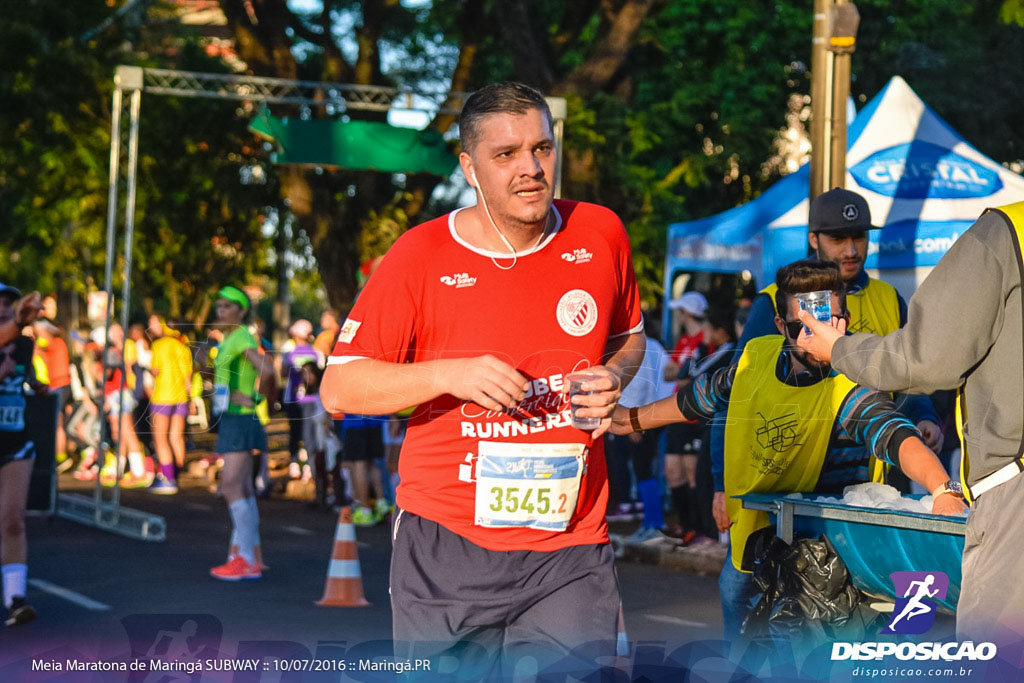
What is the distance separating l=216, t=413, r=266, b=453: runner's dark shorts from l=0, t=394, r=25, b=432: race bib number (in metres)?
1.81

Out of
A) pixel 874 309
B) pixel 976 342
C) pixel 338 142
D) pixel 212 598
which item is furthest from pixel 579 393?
pixel 338 142

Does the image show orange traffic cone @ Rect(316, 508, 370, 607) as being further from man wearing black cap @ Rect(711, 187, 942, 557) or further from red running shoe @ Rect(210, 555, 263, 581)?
man wearing black cap @ Rect(711, 187, 942, 557)

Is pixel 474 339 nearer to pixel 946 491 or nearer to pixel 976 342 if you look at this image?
pixel 976 342

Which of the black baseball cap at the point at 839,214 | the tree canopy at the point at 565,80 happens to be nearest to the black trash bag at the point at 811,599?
the black baseball cap at the point at 839,214

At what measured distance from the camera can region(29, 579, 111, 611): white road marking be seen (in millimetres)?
8695

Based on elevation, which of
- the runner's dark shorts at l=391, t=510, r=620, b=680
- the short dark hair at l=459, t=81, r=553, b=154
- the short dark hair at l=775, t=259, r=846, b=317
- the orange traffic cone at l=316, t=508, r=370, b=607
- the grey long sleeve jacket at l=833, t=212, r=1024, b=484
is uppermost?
the short dark hair at l=459, t=81, r=553, b=154

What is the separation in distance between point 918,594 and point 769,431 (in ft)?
2.73

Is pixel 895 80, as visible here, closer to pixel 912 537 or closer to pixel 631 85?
pixel 631 85

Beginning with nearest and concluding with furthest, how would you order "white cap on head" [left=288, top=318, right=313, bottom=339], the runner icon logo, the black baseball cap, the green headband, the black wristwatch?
the black wristwatch < the runner icon logo < the black baseball cap < the green headband < "white cap on head" [left=288, top=318, right=313, bottom=339]

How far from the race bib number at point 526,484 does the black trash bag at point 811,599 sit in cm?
155

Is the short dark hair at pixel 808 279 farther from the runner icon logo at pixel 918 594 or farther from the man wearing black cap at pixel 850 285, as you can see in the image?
the runner icon logo at pixel 918 594

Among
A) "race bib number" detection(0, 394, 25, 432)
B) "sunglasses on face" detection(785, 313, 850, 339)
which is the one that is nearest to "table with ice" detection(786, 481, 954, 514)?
"sunglasses on face" detection(785, 313, 850, 339)

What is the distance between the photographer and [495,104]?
3.52 meters

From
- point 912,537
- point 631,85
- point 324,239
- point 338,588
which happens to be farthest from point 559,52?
point 912,537
